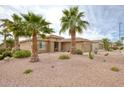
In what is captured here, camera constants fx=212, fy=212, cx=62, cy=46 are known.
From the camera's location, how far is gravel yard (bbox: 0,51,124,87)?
5.56m

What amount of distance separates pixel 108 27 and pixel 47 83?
2.50 m

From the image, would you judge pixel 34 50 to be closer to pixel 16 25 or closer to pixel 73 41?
pixel 16 25

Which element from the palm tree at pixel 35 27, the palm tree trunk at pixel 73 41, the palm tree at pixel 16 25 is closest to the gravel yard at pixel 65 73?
the palm tree trunk at pixel 73 41

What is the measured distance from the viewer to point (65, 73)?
6.09m

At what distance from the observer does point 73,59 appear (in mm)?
7430

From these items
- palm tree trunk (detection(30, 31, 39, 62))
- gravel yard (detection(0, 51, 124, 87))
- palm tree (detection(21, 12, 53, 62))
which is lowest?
gravel yard (detection(0, 51, 124, 87))

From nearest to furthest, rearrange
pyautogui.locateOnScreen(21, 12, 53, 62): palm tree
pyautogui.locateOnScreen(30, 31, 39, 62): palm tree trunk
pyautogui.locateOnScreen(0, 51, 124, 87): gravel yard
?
pyautogui.locateOnScreen(0, 51, 124, 87): gravel yard
pyautogui.locateOnScreen(21, 12, 53, 62): palm tree
pyautogui.locateOnScreen(30, 31, 39, 62): palm tree trunk

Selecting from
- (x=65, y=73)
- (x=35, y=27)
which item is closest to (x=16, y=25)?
(x=35, y=27)

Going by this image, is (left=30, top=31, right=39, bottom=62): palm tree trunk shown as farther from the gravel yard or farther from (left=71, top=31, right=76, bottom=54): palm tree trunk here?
(left=71, top=31, right=76, bottom=54): palm tree trunk

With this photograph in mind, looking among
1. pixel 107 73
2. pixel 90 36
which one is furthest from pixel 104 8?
pixel 107 73

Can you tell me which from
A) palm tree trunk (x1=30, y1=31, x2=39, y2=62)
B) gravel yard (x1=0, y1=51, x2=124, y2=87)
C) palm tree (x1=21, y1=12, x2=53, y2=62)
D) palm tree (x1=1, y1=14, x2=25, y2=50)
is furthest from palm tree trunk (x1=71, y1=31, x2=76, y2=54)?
palm tree (x1=1, y1=14, x2=25, y2=50)

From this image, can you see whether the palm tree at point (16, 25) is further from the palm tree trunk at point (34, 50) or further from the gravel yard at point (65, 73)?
the gravel yard at point (65, 73)

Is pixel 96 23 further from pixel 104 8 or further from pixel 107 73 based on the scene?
pixel 107 73
